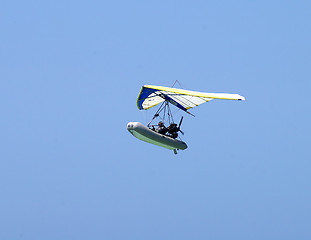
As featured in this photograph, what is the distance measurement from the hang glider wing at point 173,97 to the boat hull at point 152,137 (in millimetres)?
3553

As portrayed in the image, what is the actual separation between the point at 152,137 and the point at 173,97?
622cm

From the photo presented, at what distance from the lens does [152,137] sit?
57.2 metres

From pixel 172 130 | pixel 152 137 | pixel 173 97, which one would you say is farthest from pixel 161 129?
pixel 173 97

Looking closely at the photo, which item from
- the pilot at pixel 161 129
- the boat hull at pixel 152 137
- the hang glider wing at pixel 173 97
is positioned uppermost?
the hang glider wing at pixel 173 97

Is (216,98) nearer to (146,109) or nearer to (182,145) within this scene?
(182,145)

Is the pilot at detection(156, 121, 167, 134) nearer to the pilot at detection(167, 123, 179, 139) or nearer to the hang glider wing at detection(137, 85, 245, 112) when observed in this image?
the pilot at detection(167, 123, 179, 139)

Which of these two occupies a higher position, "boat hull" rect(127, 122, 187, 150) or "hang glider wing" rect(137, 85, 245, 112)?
"hang glider wing" rect(137, 85, 245, 112)

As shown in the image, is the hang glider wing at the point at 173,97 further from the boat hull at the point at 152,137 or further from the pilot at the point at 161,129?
the boat hull at the point at 152,137

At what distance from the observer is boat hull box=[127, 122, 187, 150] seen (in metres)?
56.1

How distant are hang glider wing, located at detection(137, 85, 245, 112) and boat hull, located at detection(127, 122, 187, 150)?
11.7ft

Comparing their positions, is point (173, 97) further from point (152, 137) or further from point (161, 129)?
point (152, 137)

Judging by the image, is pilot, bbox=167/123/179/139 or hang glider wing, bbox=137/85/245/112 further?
pilot, bbox=167/123/179/139

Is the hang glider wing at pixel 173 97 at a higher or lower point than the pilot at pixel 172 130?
higher

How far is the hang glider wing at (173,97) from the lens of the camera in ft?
190
